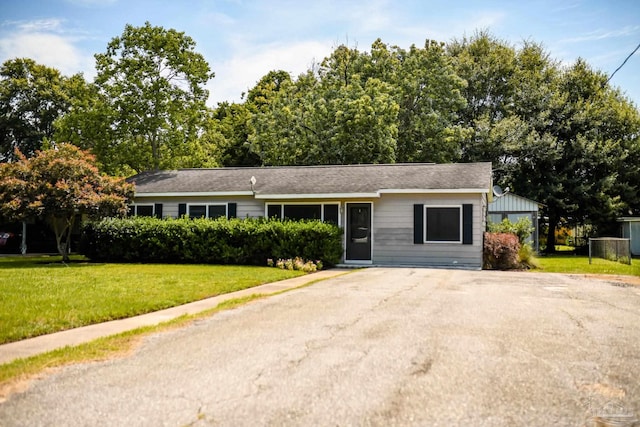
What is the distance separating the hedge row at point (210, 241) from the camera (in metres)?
16.7

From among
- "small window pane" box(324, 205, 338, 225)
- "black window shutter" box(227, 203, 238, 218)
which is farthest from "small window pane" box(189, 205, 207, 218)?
"small window pane" box(324, 205, 338, 225)

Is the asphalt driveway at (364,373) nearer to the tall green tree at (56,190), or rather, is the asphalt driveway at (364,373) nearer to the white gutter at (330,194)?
the white gutter at (330,194)

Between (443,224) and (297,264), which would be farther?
(443,224)

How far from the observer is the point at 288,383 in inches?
176

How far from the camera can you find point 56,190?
16719mm

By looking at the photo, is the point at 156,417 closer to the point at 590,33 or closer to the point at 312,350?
the point at 312,350

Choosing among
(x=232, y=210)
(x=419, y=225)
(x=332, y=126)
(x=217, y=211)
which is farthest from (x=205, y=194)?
(x=332, y=126)

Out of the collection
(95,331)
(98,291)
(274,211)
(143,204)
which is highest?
(143,204)

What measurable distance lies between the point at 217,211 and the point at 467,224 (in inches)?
348

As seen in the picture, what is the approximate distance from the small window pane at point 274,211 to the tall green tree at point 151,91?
12878 mm

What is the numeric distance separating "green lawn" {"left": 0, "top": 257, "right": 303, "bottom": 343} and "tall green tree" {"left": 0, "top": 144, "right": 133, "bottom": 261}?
9.99 feet

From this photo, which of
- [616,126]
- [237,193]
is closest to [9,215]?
[237,193]

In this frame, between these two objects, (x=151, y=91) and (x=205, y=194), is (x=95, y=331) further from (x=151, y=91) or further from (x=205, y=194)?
(x=151, y=91)

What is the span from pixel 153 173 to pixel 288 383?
2102 cm
